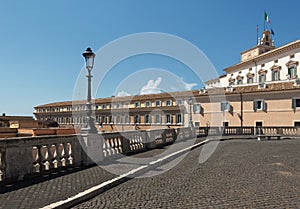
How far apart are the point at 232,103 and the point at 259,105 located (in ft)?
12.9

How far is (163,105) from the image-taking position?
176 feet

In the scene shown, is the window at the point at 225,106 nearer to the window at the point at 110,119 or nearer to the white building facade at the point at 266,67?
the white building facade at the point at 266,67

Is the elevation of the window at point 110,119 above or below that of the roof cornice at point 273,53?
below

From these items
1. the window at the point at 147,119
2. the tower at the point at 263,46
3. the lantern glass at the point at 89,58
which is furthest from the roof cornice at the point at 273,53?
the lantern glass at the point at 89,58

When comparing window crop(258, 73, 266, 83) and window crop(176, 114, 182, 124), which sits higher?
window crop(258, 73, 266, 83)

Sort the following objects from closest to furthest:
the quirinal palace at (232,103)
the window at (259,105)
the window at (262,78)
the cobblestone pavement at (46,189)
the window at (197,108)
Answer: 1. the cobblestone pavement at (46,189)
2. the quirinal palace at (232,103)
3. the window at (259,105)
4. the window at (197,108)
5. the window at (262,78)

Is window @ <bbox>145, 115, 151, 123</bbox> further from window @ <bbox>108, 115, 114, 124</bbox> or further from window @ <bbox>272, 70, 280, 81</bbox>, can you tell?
window @ <bbox>272, 70, 280, 81</bbox>

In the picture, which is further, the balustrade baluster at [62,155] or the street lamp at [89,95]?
the street lamp at [89,95]

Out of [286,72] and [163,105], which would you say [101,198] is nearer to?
[286,72]

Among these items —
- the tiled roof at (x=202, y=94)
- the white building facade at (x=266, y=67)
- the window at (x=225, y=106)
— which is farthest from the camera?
the white building facade at (x=266, y=67)

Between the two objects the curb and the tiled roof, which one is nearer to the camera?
the curb

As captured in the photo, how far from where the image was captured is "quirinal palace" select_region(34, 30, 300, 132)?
113 ft

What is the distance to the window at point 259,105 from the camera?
3547cm

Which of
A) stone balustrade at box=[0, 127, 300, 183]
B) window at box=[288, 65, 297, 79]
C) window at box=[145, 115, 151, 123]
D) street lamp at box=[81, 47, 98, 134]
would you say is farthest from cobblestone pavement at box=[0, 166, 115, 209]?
window at box=[145, 115, 151, 123]
